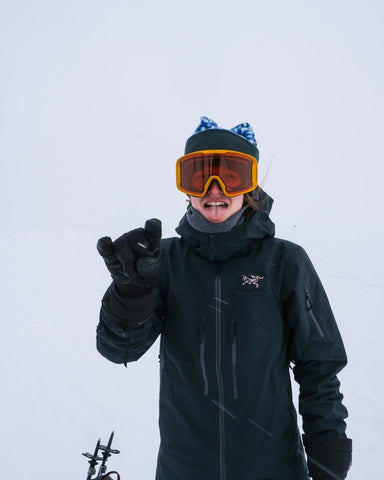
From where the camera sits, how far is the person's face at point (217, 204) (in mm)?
1579

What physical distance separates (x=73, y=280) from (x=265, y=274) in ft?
33.4

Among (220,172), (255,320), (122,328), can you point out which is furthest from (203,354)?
(220,172)

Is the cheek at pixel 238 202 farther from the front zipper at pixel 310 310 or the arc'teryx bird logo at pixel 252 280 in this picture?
the front zipper at pixel 310 310

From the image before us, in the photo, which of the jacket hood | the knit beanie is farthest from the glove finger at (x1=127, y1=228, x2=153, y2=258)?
the knit beanie

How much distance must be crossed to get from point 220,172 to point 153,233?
1.72 ft

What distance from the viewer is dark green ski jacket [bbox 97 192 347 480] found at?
145 centimetres

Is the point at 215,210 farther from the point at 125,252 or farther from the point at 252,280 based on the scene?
the point at 125,252

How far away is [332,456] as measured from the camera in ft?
4.53

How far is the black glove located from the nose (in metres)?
1.23

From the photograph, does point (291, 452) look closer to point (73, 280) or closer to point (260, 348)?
point (260, 348)

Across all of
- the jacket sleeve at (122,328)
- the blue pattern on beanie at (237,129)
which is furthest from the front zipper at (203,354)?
the blue pattern on beanie at (237,129)

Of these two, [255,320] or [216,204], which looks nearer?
[255,320]

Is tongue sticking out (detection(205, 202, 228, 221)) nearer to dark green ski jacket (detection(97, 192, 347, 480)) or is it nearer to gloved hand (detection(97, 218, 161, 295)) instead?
dark green ski jacket (detection(97, 192, 347, 480))

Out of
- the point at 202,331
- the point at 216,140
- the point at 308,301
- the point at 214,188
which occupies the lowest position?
the point at 202,331
